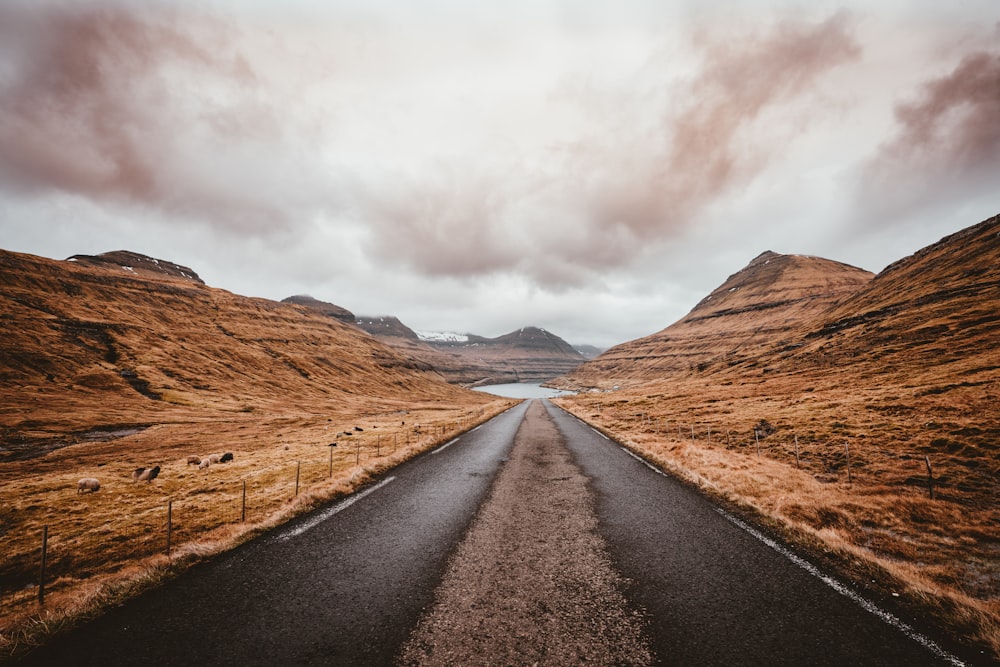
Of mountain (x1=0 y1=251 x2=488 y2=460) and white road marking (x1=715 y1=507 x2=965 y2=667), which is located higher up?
mountain (x1=0 y1=251 x2=488 y2=460)

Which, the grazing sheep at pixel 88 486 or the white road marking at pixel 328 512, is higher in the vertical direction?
the white road marking at pixel 328 512

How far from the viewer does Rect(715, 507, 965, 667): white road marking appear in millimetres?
4238

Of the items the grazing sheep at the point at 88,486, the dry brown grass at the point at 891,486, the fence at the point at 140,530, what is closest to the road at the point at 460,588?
the dry brown grass at the point at 891,486

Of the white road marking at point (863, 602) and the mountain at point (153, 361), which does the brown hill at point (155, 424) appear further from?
the white road marking at point (863, 602)

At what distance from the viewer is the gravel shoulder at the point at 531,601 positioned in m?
4.30

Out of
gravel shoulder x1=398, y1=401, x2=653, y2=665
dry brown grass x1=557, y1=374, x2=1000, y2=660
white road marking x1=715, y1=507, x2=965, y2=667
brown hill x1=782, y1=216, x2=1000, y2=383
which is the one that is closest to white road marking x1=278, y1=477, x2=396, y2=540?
gravel shoulder x1=398, y1=401, x2=653, y2=665

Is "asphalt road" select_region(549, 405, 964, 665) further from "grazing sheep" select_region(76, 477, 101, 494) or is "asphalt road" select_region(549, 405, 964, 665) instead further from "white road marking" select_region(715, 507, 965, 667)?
"grazing sheep" select_region(76, 477, 101, 494)

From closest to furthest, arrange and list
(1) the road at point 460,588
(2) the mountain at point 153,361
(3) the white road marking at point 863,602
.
A: 1. (3) the white road marking at point 863,602
2. (1) the road at point 460,588
3. (2) the mountain at point 153,361

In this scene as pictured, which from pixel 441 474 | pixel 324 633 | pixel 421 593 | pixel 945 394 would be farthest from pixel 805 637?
pixel 945 394

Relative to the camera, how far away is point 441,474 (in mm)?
14289

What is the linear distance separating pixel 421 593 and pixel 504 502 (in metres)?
5.19

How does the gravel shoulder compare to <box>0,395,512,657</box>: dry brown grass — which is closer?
the gravel shoulder

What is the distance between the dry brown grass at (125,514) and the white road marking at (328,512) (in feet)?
2.03

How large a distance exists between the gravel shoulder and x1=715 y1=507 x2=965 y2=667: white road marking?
3.24 m
